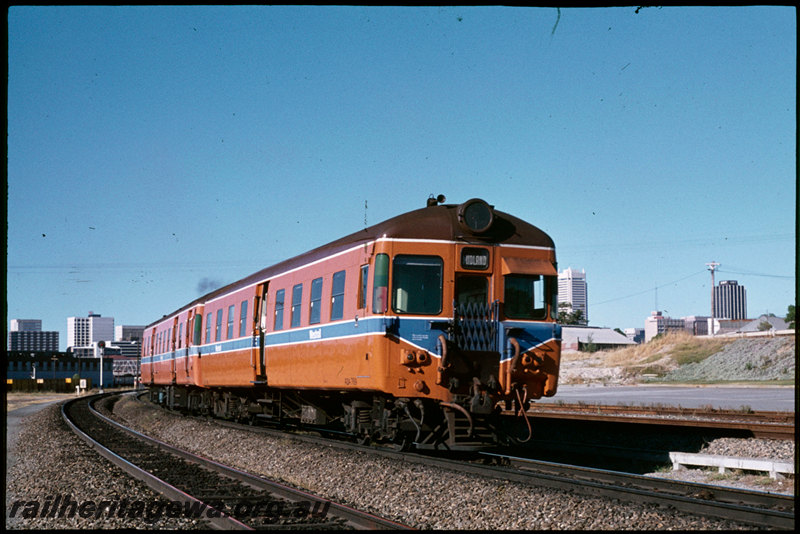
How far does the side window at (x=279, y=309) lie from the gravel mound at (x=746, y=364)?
1442 inches

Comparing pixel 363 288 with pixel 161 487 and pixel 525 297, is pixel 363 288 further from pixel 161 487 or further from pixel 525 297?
pixel 161 487

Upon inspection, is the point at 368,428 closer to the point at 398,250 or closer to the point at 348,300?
the point at 348,300

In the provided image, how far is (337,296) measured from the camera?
43.2 ft

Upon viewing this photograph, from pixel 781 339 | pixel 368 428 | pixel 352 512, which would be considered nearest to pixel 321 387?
pixel 368 428

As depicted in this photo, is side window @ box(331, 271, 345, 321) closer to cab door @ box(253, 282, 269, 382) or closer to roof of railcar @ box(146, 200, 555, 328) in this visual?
roof of railcar @ box(146, 200, 555, 328)

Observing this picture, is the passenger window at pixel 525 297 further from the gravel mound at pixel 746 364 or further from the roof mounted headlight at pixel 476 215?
the gravel mound at pixel 746 364

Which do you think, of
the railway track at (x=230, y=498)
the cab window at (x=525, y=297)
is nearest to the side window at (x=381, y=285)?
the cab window at (x=525, y=297)

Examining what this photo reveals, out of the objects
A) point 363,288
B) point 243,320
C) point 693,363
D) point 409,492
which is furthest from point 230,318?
point 693,363

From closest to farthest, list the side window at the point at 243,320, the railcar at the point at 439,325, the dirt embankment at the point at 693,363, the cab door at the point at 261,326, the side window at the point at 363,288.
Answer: the railcar at the point at 439,325
the side window at the point at 363,288
the cab door at the point at 261,326
the side window at the point at 243,320
the dirt embankment at the point at 693,363

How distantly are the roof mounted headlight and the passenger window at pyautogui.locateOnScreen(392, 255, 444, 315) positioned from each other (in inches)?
27.7

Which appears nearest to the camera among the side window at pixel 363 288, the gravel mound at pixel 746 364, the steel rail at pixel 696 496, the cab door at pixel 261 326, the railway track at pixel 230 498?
the steel rail at pixel 696 496

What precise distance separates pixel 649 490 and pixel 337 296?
19.1ft

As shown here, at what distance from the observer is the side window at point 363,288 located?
11973 millimetres

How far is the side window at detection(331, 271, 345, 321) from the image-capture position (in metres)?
13.0
